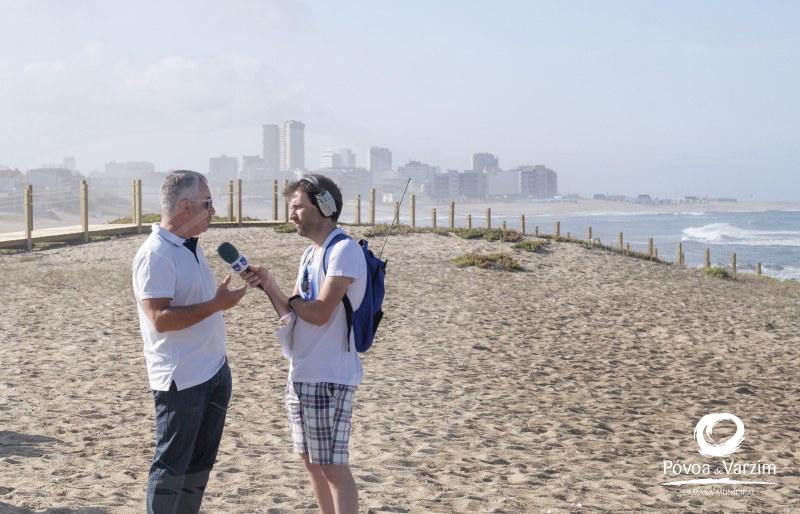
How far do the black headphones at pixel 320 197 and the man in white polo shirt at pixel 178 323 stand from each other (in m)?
0.43

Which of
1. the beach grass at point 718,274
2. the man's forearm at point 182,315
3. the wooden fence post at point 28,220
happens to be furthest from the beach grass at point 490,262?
the man's forearm at point 182,315

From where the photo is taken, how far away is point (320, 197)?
4.02 metres

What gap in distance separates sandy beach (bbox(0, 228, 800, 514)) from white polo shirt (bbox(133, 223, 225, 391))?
1.70 meters

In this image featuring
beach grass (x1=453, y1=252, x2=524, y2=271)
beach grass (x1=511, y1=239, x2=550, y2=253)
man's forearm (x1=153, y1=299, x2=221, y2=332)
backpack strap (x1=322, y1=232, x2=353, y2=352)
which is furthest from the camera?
beach grass (x1=511, y1=239, x2=550, y2=253)

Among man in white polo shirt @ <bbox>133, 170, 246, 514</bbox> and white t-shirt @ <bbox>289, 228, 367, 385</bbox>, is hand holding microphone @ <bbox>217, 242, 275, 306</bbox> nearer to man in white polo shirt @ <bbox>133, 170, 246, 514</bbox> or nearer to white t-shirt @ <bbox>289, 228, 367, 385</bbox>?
man in white polo shirt @ <bbox>133, 170, 246, 514</bbox>

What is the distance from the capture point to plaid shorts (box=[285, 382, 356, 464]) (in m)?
4.03

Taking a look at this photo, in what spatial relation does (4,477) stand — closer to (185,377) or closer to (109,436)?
(109,436)

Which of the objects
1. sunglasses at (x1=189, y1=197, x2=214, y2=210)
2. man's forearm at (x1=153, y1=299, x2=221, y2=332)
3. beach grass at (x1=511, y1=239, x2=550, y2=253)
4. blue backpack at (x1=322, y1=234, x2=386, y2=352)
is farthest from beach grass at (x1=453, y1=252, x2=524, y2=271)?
man's forearm at (x1=153, y1=299, x2=221, y2=332)

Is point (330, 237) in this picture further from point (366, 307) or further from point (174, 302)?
point (174, 302)

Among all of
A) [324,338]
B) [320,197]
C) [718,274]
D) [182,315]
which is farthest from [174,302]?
[718,274]

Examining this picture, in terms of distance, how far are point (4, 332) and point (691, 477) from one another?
8827 millimetres

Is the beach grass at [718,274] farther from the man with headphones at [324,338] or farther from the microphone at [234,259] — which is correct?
the microphone at [234,259]

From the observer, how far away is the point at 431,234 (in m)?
25.2

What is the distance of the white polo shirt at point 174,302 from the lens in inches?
155
